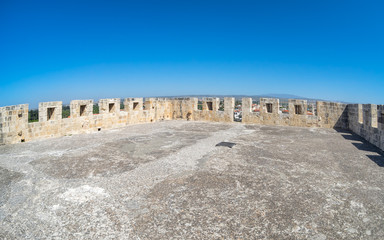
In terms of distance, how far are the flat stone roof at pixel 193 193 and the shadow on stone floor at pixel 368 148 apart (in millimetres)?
82

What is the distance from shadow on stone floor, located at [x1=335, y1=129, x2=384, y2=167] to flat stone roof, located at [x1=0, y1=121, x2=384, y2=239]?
82mm

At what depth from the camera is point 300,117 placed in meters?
11.9

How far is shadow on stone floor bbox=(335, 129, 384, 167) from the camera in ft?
19.0

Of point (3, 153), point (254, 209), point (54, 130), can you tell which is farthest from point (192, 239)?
point (54, 130)

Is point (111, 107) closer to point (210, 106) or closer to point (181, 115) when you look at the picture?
point (181, 115)

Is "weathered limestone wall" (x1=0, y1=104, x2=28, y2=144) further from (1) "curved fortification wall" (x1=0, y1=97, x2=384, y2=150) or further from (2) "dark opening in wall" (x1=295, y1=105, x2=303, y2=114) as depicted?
(2) "dark opening in wall" (x1=295, y1=105, x2=303, y2=114)

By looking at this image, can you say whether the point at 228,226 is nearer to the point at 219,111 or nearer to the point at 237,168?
the point at 237,168

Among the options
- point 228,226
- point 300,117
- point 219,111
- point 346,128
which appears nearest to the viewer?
point 228,226

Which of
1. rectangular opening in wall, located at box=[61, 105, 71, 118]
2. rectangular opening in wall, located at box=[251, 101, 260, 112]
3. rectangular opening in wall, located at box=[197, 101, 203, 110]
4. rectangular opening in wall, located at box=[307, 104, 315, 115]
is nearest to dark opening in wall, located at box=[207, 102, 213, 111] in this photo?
rectangular opening in wall, located at box=[197, 101, 203, 110]

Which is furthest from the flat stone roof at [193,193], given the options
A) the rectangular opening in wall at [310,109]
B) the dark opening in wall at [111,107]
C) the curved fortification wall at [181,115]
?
the dark opening in wall at [111,107]

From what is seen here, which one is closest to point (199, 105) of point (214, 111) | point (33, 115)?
point (214, 111)

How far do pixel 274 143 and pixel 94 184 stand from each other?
5.76m

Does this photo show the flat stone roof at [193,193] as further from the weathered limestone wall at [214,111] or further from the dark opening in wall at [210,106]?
the dark opening in wall at [210,106]

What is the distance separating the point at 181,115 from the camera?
51.7 feet
